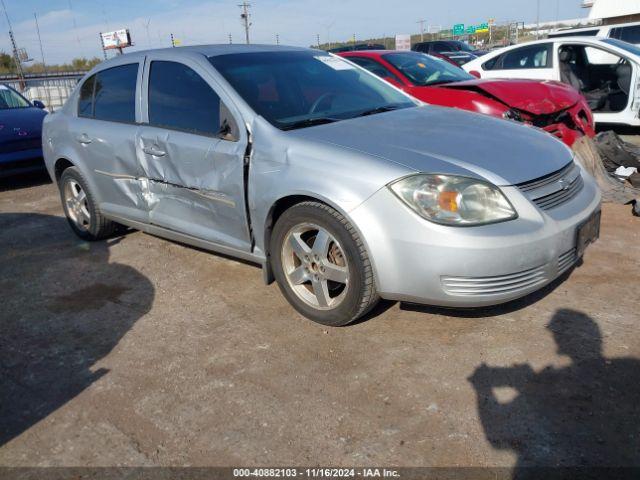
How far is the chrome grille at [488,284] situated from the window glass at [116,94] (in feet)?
8.95

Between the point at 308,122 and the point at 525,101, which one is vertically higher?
the point at 308,122

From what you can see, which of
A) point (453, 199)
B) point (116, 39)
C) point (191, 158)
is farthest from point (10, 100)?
point (116, 39)

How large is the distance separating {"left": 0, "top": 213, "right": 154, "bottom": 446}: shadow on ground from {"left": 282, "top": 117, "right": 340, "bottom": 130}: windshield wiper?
5.10 feet

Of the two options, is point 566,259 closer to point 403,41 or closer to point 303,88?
point 303,88

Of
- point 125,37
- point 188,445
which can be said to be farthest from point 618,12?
point 188,445

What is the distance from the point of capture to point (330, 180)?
3.00 m

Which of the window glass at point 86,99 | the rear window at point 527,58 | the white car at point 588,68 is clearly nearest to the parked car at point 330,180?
the window glass at point 86,99

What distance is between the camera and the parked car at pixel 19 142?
24.9ft

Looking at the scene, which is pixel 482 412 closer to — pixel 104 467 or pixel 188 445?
pixel 188 445

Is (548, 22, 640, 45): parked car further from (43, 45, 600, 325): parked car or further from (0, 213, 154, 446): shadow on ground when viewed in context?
(0, 213, 154, 446): shadow on ground

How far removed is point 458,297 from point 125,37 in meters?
26.0

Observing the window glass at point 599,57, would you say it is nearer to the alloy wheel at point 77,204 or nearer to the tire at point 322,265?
the tire at point 322,265

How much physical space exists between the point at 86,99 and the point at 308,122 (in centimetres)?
246

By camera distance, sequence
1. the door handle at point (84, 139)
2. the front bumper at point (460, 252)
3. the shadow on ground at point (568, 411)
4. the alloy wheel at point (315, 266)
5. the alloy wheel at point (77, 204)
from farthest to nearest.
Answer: the alloy wheel at point (77, 204)
the door handle at point (84, 139)
the alloy wheel at point (315, 266)
the front bumper at point (460, 252)
the shadow on ground at point (568, 411)
